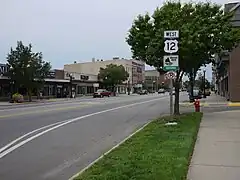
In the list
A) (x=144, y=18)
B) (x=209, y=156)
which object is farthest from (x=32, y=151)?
(x=144, y=18)

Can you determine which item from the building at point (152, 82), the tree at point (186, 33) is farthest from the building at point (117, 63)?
the tree at point (186, 33)

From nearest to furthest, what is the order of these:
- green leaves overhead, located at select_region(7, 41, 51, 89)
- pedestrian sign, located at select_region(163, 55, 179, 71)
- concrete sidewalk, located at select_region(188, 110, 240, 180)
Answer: concrete sidewalk, located at select_region(188, 110, 240, 180) < pedestrian sign, located at select_region(163, 55, 179, 71) < green leaves overhead, located at select_region(7, 41, 51, 89)

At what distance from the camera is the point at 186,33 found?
63.5 ft

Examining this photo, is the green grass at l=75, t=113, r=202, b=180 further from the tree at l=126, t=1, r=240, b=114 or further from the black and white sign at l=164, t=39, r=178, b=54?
the tree at l=126, t=1, r=240, b=114

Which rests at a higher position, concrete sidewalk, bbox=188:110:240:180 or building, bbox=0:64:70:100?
building, bbox=0:64:70:100

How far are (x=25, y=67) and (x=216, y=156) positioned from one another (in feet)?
151

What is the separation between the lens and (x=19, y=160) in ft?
31.4

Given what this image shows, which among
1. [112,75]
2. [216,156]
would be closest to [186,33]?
[216,156]

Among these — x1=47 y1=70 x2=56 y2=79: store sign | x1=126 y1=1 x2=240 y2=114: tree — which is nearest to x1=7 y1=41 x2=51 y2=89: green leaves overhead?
x1=47 y1=70 x2=56 y2=79: store sign

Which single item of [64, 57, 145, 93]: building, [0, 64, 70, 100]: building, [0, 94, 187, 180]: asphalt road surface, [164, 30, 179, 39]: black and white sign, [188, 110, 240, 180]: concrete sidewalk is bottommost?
[0, 94, 187, 180]: asphalt road surface

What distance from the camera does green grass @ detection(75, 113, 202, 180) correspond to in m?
7.23

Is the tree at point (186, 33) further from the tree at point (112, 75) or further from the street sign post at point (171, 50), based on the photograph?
the tree at point (112, 75)

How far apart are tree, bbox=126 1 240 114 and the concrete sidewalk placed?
639 centimetres

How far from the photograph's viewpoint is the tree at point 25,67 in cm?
5297
